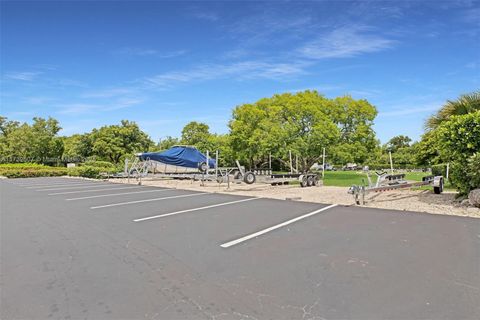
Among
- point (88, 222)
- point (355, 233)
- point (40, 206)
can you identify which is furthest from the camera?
point (40, 206)

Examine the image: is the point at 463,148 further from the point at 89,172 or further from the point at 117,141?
the point at 117,141

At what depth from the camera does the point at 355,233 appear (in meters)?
5.84

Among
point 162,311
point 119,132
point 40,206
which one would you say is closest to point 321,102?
point 40,206

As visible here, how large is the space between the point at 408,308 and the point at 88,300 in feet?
10.2

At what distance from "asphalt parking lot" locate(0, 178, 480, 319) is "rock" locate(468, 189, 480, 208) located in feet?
5.96

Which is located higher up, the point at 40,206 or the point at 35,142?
the point at 35,142

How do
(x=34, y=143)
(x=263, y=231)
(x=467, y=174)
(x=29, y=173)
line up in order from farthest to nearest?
(x=34, y=143), (x=29, y=173), (x=467, y=174), (x=263, y=231)

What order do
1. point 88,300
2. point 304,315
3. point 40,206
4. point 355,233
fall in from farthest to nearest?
point 40,206, point 355,233, point 88,300, point 304,315

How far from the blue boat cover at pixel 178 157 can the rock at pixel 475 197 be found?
1938 centimetres

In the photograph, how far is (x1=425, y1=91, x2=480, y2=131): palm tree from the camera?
1030 cm

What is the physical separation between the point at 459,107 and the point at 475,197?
12.3 ft

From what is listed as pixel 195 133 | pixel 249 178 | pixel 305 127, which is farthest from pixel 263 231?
pixel 195 133

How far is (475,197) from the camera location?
839 centimetres

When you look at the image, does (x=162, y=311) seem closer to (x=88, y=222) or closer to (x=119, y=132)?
(x=88, y=222)
